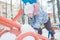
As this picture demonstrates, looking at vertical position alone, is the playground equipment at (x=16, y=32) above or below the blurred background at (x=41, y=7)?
below

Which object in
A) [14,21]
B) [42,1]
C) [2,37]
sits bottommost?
[2,37]

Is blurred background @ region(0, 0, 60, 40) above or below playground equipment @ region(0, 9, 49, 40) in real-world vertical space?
above

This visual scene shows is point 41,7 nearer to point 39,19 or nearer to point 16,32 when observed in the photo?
point 39,19

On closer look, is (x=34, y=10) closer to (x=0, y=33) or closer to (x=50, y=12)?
(x=50, y=12)

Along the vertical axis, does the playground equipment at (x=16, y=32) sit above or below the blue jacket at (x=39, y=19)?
below

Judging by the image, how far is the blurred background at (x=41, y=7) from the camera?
3084 millimetres

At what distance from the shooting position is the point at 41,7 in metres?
3.10

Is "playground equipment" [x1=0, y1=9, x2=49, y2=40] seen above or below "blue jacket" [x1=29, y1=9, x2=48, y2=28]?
below

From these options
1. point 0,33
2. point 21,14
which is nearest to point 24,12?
point 21,14

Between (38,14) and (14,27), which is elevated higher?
(38,14)

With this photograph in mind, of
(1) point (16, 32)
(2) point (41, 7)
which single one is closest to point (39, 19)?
(2) point (41, 7)

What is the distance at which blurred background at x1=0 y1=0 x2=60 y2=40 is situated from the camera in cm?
308

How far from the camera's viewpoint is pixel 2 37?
3125 millimetres

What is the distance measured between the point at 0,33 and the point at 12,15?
1.10 feet
